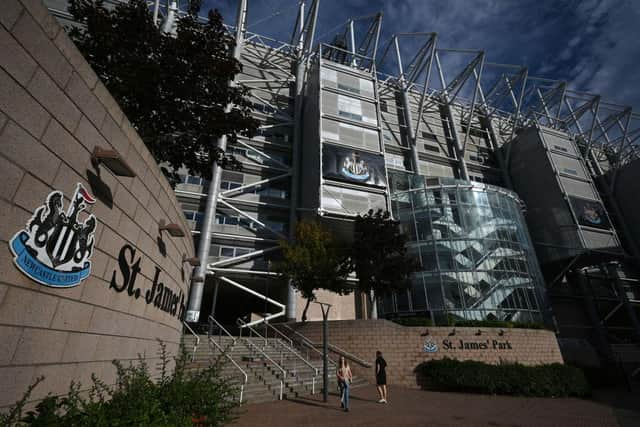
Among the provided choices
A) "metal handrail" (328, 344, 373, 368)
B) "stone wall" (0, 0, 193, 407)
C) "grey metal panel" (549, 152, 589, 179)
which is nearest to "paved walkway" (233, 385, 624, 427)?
"metal handrail" (328, 344, 373, 368)

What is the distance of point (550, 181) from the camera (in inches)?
1542

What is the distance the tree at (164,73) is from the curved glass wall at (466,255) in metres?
20.5

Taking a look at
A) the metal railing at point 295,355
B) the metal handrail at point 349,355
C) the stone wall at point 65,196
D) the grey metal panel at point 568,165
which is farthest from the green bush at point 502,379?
the grey metal panel at point 568,165

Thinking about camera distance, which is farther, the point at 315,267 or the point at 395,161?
the point at 395,161

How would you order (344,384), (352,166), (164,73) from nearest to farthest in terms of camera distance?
(164,73) → (344,384) → (352,166)

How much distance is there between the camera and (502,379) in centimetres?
1440

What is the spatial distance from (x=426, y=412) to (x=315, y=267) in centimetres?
1098

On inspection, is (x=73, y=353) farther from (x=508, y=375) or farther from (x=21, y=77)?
(x=508, y=375)

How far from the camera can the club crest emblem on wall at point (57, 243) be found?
3479 mm

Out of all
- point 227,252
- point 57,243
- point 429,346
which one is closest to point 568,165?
point 429,346

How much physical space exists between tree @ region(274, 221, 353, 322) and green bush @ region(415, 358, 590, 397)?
7075 mm

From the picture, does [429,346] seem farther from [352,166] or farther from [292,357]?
[352,166]

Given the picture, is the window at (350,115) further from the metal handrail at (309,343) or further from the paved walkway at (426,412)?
the paved walkway at (426,412)

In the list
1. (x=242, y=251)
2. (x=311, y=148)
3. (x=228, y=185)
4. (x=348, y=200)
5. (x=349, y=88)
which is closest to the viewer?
(x=348, y=200)
